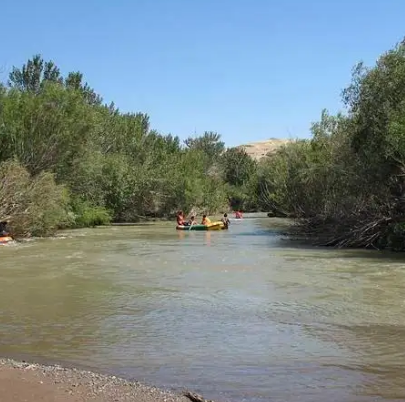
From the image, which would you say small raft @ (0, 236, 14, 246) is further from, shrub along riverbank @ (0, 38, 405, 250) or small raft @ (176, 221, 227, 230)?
small raft @ (176, 221, 227, 230)

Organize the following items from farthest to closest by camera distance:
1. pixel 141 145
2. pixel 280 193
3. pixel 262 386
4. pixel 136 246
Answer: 1. pixel 141 145
2. pixel 280 193
3. pixel 136 246
4. pixel 262 386

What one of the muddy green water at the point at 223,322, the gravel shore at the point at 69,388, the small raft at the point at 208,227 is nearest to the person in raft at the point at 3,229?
the muddy green water at the point at 223,322

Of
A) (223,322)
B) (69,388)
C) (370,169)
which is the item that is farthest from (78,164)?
(69,388)

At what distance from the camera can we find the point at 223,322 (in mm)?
11164

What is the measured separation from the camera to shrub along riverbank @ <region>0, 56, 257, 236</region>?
3152cm

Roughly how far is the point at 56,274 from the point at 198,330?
28.0 feet

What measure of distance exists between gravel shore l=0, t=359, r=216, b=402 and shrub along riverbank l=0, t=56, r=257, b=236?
23.3m

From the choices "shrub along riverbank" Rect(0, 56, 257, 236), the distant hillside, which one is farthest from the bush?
the distant hillside

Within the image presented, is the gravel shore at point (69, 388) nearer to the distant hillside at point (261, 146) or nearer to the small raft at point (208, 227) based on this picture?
the small raft at point (208, 227)

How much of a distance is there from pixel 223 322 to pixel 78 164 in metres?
28.0

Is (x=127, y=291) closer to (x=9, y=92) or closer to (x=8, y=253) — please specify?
(x=8, y=253)

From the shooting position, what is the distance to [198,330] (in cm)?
1049

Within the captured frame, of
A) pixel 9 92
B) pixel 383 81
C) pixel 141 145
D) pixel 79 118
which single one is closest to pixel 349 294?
pixel 383 81

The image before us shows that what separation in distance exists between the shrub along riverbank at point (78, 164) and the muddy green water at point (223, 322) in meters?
9.95
